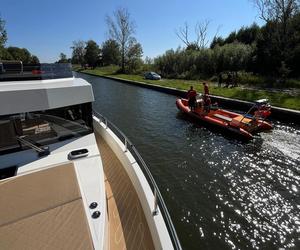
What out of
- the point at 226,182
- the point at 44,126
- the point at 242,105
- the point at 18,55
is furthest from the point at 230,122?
the point at 18,55

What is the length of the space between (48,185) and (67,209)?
624 millimetres

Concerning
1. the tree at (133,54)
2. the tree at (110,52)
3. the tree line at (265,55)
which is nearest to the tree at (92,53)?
the tree at (110,52)

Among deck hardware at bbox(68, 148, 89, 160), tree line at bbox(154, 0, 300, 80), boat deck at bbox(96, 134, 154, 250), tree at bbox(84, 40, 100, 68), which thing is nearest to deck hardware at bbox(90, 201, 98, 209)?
boat deck at bbox(96, 134, 154, 250)

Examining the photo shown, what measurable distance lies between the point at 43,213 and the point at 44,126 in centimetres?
230

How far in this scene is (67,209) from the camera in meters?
3.12

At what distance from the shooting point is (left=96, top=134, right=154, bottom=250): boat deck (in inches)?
155

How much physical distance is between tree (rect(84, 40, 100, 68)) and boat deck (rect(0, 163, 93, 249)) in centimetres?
8429

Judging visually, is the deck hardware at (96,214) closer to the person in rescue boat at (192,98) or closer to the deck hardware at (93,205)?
the deck hardware at (93,205)

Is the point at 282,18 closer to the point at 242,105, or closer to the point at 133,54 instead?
the point at 242,105

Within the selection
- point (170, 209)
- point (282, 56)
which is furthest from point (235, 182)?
point (282, 56)

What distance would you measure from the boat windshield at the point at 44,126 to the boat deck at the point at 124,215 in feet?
4.45

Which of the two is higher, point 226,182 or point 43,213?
point 43,213

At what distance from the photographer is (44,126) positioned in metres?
4.87

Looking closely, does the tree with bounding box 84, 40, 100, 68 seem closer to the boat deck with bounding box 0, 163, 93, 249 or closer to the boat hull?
the boat hull
